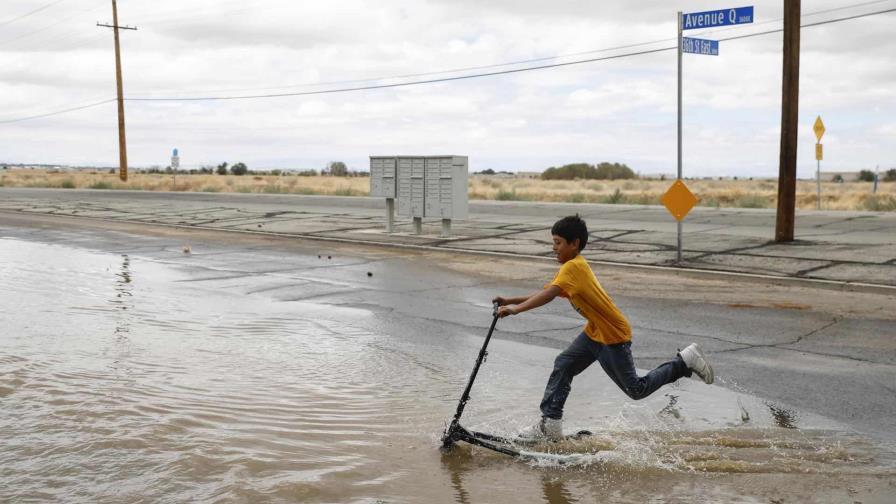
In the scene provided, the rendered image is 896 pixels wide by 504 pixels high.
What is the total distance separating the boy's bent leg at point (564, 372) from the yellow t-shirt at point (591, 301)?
0.37 ft

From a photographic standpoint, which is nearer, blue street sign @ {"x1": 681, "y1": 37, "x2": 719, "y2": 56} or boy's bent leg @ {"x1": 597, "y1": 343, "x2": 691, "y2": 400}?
boy's bent leg @ {"x1": 597, "y1": 343, "x2": 691, "y2": 400}

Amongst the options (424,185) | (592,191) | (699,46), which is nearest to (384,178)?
(424,185)

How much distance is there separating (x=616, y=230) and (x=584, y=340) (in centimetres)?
1673

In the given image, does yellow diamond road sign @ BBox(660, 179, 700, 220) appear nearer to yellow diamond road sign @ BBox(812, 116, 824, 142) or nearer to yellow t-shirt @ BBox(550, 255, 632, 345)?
yellow t-shirt @ BBox(550, 255, 632, 345)

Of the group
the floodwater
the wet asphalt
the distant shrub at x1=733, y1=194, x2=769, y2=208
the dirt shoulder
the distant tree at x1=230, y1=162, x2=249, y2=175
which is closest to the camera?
the floodwater

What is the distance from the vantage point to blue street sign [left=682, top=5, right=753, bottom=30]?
15.0m

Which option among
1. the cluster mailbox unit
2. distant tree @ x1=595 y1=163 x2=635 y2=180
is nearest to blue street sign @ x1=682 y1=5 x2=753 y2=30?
the cluster mailbox unit

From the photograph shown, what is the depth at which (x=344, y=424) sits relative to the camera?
20.8 ft

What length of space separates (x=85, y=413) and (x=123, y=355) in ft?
6.46

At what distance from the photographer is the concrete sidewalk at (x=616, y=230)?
15.6 meters

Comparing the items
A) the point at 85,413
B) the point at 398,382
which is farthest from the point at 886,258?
the point at 85,413

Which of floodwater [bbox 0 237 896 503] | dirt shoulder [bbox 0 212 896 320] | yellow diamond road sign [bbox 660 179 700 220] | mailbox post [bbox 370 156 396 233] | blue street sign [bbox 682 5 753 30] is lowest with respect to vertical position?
floodwater [bbox 0 237 896 503]

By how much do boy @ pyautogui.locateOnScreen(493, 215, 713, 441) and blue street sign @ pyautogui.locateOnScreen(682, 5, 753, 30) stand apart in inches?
410

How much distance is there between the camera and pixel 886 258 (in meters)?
15.7
